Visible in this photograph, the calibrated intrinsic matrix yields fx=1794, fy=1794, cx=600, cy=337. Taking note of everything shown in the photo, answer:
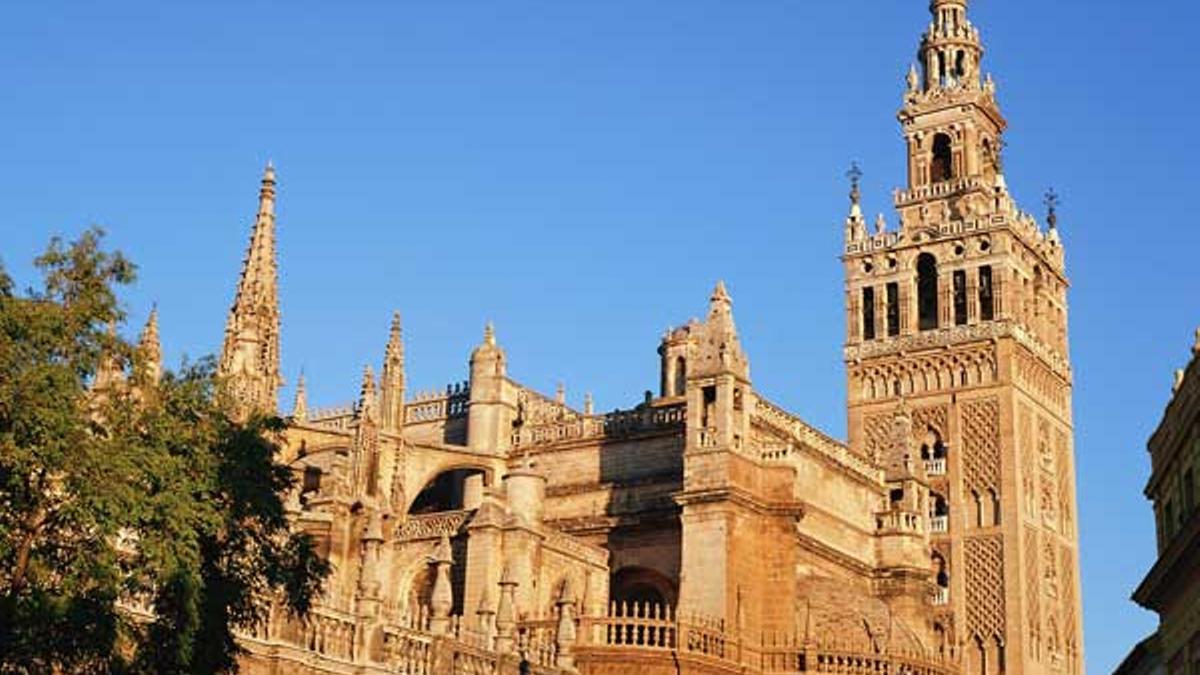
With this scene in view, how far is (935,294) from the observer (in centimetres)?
6481

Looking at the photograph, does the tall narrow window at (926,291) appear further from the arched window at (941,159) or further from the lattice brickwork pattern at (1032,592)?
the lattice brickwork pattern at (1032,592)

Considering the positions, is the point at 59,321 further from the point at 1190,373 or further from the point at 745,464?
the point at 745,464

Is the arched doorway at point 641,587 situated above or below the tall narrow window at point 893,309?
below

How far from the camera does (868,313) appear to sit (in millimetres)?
65625

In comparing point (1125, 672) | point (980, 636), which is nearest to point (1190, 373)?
point (1125, 672)

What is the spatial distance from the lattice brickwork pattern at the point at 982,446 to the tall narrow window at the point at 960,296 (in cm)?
359

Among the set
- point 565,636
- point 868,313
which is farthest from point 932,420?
point 565,636

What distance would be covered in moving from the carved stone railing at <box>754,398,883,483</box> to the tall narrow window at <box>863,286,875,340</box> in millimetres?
14024

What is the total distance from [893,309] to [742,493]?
25.6 m

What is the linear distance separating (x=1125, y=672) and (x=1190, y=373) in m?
11.9

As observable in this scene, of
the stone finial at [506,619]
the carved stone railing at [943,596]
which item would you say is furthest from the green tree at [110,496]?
the carved stone railing at [943,596]

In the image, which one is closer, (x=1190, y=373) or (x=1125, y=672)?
(x=1190, y=373)

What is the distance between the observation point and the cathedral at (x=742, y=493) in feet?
122

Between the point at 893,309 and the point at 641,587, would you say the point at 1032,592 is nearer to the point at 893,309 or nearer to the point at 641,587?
the point at 893,309
